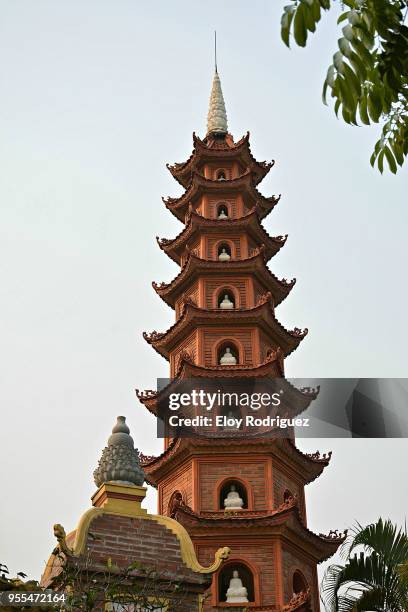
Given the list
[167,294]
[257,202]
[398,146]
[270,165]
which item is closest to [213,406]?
[167,294]

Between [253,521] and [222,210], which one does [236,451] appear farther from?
[222,210]

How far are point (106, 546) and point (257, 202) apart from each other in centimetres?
1774

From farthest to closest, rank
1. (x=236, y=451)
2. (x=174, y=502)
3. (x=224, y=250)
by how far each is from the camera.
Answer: (x=224, y=250)
(x=236, y=451)
(x=174, y=502)

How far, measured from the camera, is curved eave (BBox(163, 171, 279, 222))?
96.8ft

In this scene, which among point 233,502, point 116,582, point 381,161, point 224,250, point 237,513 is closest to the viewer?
point 381,161

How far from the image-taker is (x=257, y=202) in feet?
98.1


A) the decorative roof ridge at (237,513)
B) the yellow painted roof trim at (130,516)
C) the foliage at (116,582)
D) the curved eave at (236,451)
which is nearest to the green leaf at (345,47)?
the foliage at (116,582)

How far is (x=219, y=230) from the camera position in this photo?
28547 mm

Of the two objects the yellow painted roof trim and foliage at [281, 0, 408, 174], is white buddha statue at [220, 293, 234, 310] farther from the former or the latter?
foliage at [281, 0, 408, 174]

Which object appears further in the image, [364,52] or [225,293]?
[225,293]

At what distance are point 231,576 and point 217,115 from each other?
1857cm

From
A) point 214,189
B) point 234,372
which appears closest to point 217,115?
point 214,189

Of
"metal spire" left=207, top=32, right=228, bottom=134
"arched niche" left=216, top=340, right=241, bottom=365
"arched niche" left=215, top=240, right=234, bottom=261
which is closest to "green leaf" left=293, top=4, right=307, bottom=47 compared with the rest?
"arched niche" left=216, top=340, right=241, bottom=365

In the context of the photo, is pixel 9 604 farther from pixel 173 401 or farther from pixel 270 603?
pixel 173 401
